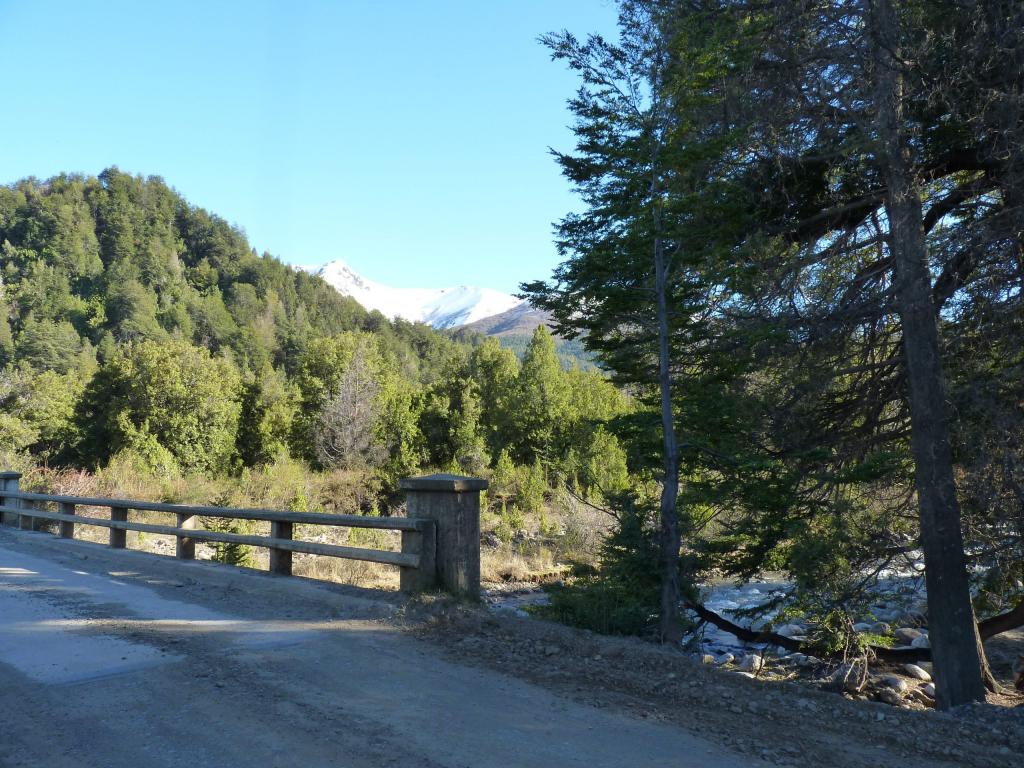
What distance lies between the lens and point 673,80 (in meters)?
10.7

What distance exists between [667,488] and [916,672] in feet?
22.9

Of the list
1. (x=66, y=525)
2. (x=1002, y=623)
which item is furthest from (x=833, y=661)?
(x=66, y=525)

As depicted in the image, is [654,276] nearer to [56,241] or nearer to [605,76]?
[605,76]

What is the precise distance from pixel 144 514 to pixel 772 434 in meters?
20.0

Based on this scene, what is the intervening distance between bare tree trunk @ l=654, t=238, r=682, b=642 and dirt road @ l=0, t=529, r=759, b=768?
4.28 m

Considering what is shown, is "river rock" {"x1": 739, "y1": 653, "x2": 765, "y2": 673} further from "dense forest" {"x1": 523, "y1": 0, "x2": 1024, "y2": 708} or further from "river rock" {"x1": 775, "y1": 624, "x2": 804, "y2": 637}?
"river rock" {"x1": 775, "y1": 624, "x2": 804, "y2": 637}

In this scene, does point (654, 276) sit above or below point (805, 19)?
below

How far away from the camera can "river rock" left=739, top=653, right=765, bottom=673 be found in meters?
13.2

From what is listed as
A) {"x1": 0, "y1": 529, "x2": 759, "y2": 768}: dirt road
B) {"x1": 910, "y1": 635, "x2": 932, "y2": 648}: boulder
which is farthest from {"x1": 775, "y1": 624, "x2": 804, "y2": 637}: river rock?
{"x1": 0, "y1": 529, "x2": 759, "y2": 768}: dirt road

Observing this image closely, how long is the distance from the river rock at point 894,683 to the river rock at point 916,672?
100 cm

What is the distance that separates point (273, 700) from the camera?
468 centimetres

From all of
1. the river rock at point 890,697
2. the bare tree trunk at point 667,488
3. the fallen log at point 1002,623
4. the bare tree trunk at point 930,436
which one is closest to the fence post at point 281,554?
the bare tree trunk at point 667,488

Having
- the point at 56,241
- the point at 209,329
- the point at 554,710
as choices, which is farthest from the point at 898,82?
the point at 56,241

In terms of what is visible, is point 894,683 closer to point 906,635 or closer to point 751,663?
point 751,663
